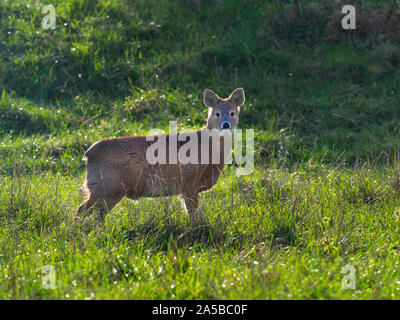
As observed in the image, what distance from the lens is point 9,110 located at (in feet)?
31.0

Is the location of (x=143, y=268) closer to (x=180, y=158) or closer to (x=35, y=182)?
(x=180, y=158)

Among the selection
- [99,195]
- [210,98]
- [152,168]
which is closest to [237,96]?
[210,98]

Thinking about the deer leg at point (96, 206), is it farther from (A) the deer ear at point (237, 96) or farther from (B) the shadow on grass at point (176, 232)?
(A) the deer ear at point (237, 96)

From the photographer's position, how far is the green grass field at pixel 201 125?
432 cm

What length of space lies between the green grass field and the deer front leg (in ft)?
0.60

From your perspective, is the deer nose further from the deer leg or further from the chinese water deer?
the deer leg

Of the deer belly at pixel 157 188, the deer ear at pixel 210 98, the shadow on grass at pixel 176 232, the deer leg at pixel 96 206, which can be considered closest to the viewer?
the shadow on grass at pixel 176 232

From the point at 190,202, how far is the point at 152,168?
546 millimetres

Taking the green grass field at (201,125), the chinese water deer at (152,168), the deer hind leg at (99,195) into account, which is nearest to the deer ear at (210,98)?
the chinese water deer at (152,168)

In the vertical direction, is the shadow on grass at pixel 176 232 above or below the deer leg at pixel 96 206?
below

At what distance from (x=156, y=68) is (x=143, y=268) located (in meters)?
6.43

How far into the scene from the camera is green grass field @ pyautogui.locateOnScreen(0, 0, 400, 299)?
4.32m

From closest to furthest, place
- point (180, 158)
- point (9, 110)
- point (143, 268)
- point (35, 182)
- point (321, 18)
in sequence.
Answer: point (143, 268)
point (180, 158)
point (35, 182)
point (9, 110)
point (321, 18)

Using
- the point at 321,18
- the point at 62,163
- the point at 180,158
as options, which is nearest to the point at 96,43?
the point at 62,163
